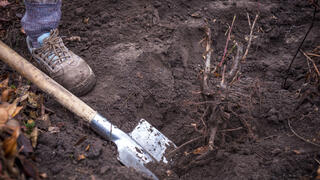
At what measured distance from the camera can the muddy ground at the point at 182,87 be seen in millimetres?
1470

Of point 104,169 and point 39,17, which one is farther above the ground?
point 39,17

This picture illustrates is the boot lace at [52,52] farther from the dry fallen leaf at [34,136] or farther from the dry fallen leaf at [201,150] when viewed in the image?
the dry fallen leaf at [201,150]

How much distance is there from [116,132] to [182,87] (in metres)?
0.69

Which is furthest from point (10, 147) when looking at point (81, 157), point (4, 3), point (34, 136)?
point (4, 3)

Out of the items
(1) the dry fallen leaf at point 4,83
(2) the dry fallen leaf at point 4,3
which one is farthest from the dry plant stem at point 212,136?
(2) the dry fallen leaf at point 4,3

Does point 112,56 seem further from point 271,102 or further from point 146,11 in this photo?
point 271,102

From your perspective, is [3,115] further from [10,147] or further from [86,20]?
[86,20]

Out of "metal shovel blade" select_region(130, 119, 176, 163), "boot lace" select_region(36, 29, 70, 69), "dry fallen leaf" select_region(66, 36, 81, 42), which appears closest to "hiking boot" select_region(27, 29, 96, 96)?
"boot lace" select_region(36, 29, 70, 69)

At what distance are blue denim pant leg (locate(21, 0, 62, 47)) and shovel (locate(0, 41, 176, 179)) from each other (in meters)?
0.25

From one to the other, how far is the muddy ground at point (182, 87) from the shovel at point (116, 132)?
7cm

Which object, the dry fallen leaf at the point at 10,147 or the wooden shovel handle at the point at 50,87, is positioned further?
the wooden shovel handle at the point at 50,87

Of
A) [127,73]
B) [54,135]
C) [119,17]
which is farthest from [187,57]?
[54,135]

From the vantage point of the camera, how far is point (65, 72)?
6.31 feet

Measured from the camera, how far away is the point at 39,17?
1.91m
